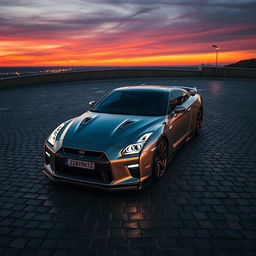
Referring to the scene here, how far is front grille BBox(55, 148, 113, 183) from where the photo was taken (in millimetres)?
3648

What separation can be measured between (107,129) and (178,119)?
181cm

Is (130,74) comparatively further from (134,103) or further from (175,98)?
(134,103)

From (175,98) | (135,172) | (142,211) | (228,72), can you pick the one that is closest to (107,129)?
(135,172)

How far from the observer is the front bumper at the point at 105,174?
3.65m

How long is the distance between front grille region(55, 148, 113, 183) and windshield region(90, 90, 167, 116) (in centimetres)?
153

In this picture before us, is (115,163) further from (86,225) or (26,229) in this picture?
(26,229)

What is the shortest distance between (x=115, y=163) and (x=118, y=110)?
1756 millimetres

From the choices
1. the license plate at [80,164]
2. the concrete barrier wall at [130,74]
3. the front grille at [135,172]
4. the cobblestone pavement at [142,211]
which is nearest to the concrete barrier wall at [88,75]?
the concrete barrier wall at [130,74]

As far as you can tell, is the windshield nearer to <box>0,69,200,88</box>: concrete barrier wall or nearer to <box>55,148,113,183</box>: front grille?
<box>55,148,113,183</box>: front grille

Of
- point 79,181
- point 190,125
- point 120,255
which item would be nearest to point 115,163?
point 79,181

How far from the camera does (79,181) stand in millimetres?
3793

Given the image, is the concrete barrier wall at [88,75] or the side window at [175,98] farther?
the concrete barrier wall at [88,75]

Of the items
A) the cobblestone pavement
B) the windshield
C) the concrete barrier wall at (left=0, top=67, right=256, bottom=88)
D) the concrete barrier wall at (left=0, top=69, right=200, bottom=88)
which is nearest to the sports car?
the windshield

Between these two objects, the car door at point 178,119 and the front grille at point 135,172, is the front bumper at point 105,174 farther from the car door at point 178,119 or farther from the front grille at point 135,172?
the car door at point 178,119
